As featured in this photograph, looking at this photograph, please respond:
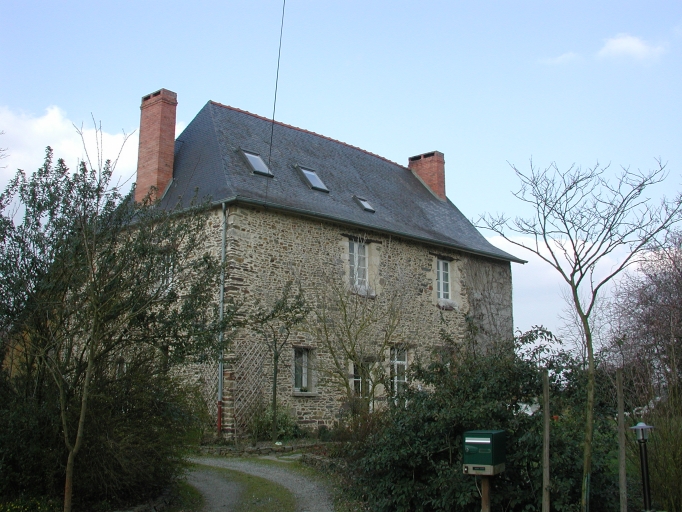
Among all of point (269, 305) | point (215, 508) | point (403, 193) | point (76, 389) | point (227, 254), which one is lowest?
point (215, 508)

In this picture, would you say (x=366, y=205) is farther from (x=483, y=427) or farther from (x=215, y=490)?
(x=483, y=427)

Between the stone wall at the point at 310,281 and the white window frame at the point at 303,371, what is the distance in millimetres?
114

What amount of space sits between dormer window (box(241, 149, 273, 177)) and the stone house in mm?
32

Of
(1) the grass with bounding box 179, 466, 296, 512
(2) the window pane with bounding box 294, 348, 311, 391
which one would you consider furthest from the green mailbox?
(2) the window pane with bounding box 294, 348, 311, 391

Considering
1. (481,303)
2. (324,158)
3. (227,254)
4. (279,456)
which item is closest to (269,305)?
(227,254)

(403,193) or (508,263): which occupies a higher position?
(403,193)

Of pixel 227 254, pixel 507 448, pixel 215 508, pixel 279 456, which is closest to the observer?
pixel 507 448

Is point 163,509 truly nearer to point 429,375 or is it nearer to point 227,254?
point 429,375

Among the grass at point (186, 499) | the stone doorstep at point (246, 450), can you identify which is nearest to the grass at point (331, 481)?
the stone doorstep at point (246, 450)

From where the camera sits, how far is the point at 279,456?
440 inches

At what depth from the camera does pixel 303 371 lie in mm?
14664

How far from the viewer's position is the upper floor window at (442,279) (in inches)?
701

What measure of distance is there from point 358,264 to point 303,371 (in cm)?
284

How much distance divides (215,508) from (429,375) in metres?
2.77
